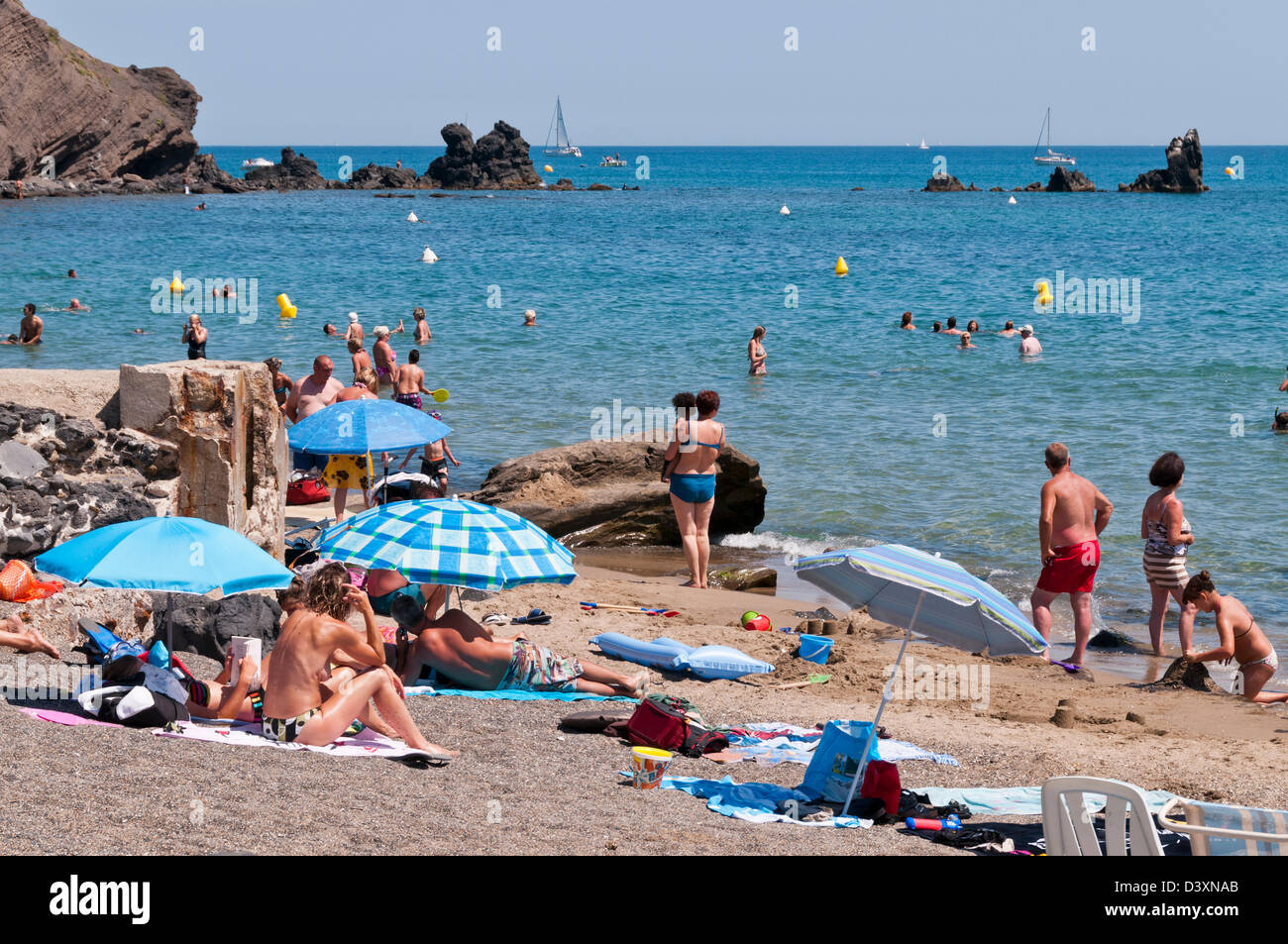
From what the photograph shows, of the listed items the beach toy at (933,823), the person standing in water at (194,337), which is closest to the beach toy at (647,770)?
the beach toy at (933,823)

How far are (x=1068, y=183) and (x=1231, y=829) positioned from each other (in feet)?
306

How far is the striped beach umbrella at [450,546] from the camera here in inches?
252

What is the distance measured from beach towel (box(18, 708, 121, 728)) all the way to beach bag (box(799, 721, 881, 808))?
321cm

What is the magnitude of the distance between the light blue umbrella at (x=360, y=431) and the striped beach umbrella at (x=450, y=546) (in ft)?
8.27

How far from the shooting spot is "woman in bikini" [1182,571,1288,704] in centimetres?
762

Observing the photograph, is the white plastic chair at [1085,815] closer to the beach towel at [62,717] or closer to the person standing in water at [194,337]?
the beach towel at [62,717]

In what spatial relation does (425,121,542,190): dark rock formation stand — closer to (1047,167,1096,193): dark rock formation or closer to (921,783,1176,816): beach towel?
(1047,167,1096,193): dark rock formation

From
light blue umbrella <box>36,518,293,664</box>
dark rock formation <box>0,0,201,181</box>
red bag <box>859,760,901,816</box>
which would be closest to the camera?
red bag <box>859,760,901,816</box>

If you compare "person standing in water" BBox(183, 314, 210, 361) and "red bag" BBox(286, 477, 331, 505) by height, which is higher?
"person standing in water" BBox(183, 314, 210, 361)

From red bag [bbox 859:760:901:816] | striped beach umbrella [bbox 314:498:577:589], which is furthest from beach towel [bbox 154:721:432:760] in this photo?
red bag [bbox 859:760:901:816]

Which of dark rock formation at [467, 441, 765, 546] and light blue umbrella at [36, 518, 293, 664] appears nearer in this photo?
light blue umbrella at [36, 518, 293, 664]

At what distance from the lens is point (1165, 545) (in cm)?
873
